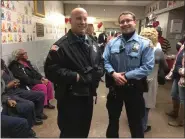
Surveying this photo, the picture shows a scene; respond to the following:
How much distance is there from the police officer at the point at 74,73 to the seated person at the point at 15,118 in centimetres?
48

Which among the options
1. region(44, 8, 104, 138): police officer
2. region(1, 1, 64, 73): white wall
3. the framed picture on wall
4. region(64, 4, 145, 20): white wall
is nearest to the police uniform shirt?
region(44, 8, 104, 138): police officer

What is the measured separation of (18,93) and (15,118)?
0.73m

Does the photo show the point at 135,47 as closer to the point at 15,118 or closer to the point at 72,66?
the point at 72,66

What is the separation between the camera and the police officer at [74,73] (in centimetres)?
140

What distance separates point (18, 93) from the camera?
2.44 m

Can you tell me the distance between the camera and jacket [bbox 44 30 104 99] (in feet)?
4.56

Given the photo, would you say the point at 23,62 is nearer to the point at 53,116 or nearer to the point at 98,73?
the point at 53,116

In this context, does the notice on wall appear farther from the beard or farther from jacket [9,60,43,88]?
the beard

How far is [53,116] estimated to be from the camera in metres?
2.85

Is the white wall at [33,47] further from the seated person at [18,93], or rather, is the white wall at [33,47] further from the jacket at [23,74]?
the seated person at [18,93]

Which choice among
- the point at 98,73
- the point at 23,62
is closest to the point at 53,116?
the point at 23,62

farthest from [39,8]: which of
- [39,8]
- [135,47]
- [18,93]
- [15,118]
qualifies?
[135,47]

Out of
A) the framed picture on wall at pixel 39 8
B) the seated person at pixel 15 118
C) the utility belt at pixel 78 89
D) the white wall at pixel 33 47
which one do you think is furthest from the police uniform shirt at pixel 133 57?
the framed picture on wall at pixel 39 8

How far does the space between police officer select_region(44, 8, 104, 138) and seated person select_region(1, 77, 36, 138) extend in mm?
478
